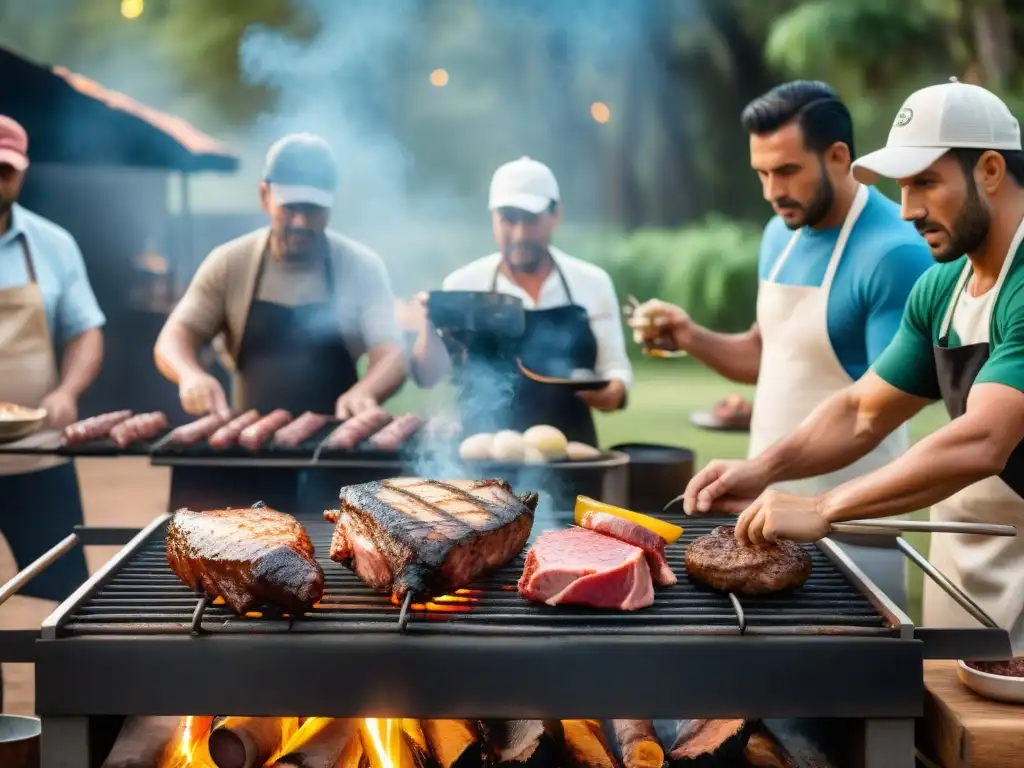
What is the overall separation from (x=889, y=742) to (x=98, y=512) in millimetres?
8748

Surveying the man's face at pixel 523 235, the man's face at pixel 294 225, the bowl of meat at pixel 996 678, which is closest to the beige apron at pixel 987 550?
the bowl of meat at pixel 996 678

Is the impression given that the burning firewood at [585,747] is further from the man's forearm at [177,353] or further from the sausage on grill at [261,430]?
the man's forearm at [177,353]

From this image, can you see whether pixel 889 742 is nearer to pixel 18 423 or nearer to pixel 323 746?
pixel 323 746

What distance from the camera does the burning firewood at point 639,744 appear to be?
9.30 feet

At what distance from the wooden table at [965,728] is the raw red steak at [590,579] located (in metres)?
0.79

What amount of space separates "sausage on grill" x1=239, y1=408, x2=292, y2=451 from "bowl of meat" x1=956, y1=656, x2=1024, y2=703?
10.1ft

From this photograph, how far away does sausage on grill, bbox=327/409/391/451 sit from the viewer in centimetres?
461

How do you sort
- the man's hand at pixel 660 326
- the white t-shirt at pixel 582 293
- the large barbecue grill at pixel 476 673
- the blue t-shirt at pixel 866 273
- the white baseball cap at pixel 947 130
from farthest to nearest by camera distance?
the white t-shirt at pixel 582 293 → the man's hand at pixel 660 326 → the blue t-shirt at pixel 866 273 → the white baseball cap at pixel 947 130 → the large barbecue grill at pixel 476 673

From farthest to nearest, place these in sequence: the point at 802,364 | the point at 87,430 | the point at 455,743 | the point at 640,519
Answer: the point at 87,430 → the point at 802,364 → the point at 640,519 → the point at 455,743

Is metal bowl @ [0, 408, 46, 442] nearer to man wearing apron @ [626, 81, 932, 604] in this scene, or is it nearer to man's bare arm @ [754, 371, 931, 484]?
man wearing apron @ [626, 81, 932, 604]

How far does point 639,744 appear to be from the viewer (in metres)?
2.87

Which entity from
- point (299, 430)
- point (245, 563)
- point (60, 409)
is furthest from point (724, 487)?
point (60, 409)

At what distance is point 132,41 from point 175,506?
11.9 meters

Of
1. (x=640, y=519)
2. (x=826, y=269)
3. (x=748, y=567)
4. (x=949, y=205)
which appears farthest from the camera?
(x=826, y=269)
